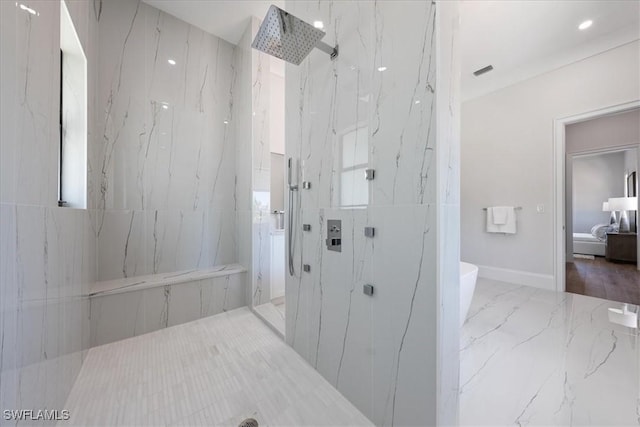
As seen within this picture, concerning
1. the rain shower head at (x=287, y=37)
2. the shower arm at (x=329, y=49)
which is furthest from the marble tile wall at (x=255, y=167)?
the shower arm at (x=329, y=49)

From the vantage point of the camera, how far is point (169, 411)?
4.41ft

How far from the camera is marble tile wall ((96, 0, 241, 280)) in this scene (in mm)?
2344

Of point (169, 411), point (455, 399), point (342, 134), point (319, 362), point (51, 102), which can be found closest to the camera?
point (455, 399)

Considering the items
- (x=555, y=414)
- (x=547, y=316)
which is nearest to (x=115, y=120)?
(x=555, y=414)

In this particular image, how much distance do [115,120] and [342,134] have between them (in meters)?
2.43

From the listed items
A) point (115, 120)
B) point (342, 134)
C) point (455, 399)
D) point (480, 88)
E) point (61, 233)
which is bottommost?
point (455, 399)

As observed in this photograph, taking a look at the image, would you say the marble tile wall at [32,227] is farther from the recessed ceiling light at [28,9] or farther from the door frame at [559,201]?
the door frame at [559,201]

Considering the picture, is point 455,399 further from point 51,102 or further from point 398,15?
point 51,102

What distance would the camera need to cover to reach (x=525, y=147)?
11.6 feet

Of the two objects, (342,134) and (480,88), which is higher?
(480,88)

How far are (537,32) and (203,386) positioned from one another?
4589 millimetres

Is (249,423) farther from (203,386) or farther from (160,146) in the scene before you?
(160,146)

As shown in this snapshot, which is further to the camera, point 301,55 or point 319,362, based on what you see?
point 319,362

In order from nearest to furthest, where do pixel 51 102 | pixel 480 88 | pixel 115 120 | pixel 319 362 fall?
pixel 51 102 → pixel 319 362 → pixel 115 120 → pixel 480 88
